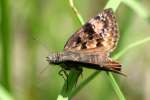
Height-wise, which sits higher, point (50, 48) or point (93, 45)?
point (50, 48)

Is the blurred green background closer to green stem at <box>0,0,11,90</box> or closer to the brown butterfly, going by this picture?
green stem at <box>0,0,11,90</box>

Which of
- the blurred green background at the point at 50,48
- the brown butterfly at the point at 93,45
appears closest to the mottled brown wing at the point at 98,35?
the brown butterfly at the point at 93,45

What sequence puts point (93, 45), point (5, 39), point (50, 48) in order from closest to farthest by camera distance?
point (93, 45), point (5, 39), point (50, 48)

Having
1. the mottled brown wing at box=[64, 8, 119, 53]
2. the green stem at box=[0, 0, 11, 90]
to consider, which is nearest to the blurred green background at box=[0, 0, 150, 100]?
the green stem at box=[0, 0, 11, 90]

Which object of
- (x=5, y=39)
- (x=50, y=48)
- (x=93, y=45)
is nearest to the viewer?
(x=93, y=45)

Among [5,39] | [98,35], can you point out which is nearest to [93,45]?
[98,35]

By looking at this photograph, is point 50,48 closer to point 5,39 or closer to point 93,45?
point 5,39
